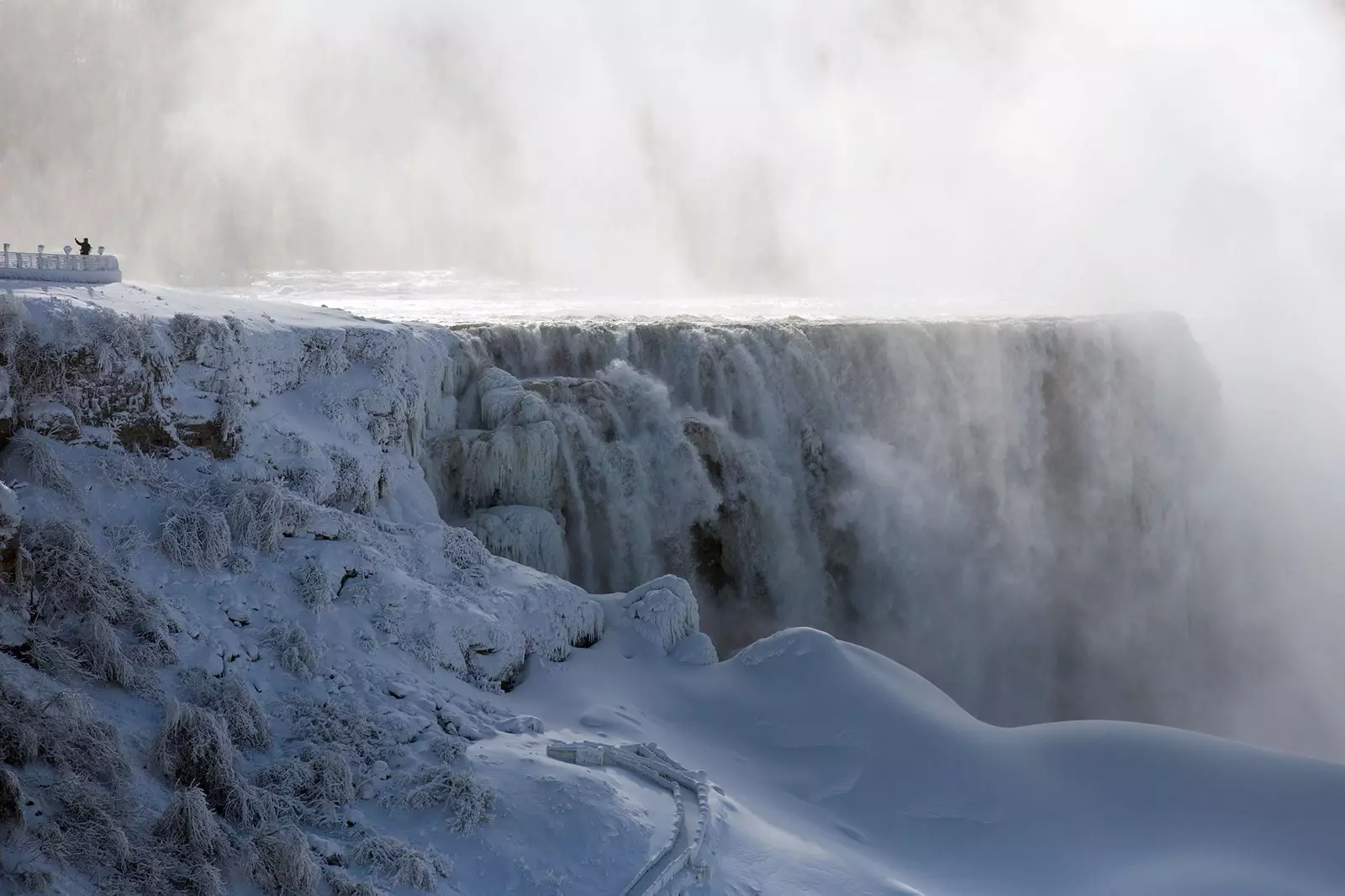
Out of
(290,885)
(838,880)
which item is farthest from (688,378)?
(290,885)

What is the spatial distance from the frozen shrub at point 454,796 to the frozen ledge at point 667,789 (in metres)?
1.32

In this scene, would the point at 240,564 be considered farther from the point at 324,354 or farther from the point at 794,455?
the point at 794,455

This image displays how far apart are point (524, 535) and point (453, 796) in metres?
6.47

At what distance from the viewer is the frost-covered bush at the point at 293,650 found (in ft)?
33.8

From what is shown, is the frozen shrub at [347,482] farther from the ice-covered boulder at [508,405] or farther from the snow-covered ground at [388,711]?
the ice-covered boulder at [508,405]

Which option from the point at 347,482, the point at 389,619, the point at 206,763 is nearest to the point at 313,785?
the point at 206,763

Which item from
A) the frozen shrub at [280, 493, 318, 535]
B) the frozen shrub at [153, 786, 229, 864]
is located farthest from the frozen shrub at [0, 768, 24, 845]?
the frozen shrub at [280, 493, 318, 535]

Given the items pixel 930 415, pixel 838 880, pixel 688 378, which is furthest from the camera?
pixel 930 415

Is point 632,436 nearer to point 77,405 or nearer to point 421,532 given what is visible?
point 421,532

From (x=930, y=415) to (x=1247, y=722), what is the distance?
10233 millimetres

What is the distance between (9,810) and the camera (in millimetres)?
6859

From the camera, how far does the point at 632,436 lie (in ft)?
58.4

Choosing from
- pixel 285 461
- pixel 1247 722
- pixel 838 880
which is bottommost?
pixel 1247 722

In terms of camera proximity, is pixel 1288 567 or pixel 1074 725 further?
pixel 1288 567
